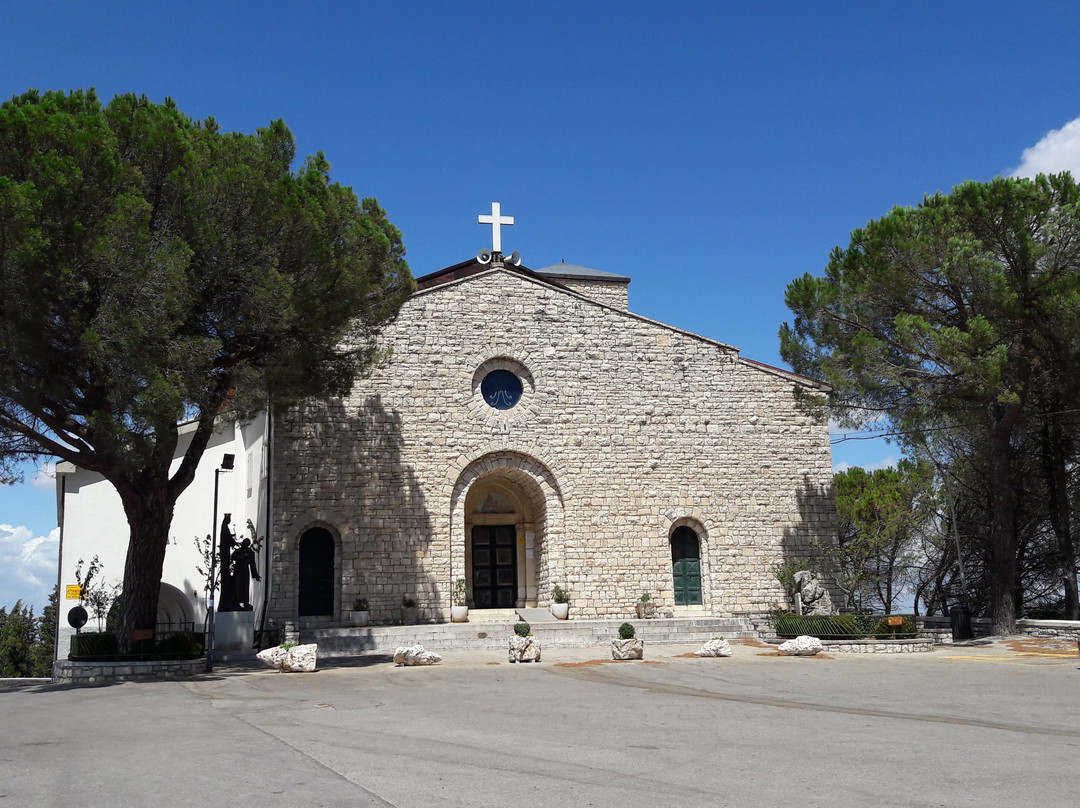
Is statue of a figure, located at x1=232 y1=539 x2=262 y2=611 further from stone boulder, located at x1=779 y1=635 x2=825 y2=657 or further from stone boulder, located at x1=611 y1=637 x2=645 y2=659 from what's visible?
stone boulder, located at x1=779 y1=635 x2=825 y2=657

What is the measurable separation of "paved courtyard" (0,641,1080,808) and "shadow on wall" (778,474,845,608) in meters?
7.32

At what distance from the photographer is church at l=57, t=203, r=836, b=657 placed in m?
18.4

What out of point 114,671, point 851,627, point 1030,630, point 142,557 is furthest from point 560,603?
point 1030,630

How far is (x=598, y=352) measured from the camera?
20438mm

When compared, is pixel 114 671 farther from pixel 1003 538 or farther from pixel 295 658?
pixel 1003 538

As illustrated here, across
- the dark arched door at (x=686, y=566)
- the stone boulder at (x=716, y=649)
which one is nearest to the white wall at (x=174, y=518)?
the dark arched door at (x=686, y=566)

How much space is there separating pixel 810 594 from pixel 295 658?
1123cm

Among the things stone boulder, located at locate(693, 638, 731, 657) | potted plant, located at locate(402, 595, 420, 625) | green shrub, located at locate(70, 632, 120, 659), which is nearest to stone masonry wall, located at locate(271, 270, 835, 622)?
potted plant, located at locate(402, 595, 420, 625)

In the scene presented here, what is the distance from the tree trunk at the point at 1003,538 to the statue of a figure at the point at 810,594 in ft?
11.2

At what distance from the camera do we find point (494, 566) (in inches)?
825

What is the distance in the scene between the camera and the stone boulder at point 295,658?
1348cm

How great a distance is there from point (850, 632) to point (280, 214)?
1270 centimetres

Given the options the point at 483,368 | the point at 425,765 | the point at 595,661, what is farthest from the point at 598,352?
the point at 425,765

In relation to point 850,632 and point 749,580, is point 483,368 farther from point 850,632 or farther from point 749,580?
point 850,632
